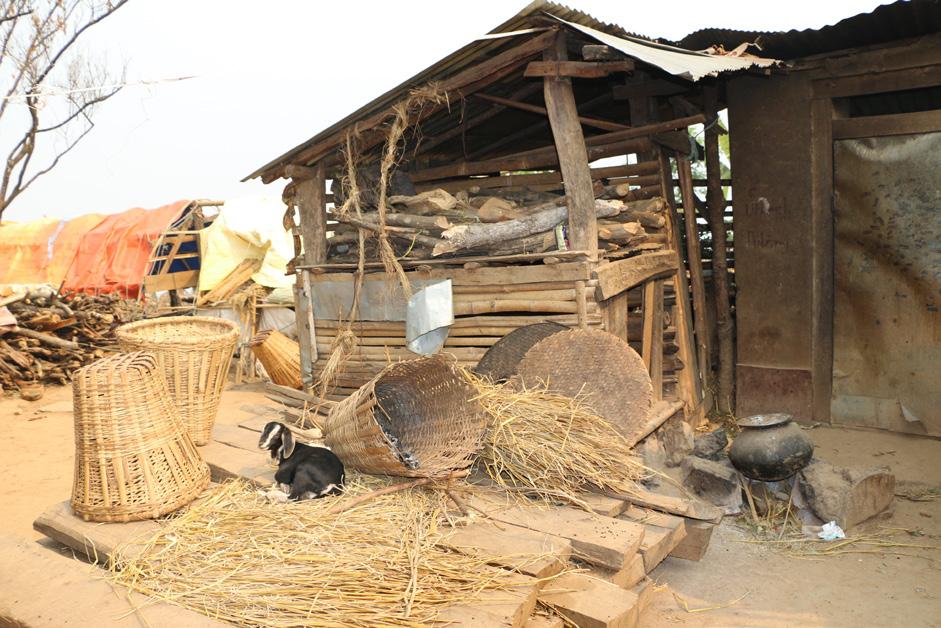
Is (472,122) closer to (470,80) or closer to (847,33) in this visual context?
(470,80)

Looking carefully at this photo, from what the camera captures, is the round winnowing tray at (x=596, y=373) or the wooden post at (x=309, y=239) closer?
the round winnowing tray at (x=596, y=373)

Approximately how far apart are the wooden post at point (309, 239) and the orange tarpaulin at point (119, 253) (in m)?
7.73

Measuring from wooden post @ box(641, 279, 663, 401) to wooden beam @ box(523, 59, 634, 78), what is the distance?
249 cm

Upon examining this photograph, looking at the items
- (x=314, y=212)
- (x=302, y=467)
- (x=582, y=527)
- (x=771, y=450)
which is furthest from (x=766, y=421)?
(x=314, y=212)

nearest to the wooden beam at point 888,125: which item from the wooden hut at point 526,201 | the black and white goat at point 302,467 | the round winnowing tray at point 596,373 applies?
the wooden hut at point 526,201

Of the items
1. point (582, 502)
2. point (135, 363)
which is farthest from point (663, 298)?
point (135, 363)

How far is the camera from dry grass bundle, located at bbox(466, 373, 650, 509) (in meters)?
4.54

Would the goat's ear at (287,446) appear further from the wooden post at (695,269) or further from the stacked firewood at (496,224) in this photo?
the wooden post at (695,269)

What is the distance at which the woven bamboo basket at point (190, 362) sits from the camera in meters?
5.34

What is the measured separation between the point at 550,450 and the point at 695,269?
196 inches

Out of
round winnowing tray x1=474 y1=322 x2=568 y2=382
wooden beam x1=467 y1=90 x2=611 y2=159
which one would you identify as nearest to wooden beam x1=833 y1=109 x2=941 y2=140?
wooden beam x1=467 y1=90 x2=611 y2=159

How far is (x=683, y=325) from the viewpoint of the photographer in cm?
869

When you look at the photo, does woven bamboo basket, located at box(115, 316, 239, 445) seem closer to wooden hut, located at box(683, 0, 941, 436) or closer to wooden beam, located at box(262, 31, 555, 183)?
wooden beam, located at box(262, 31, 555, 183)

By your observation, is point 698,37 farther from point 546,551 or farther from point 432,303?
point 546,551
